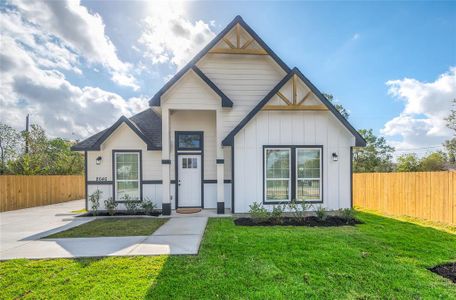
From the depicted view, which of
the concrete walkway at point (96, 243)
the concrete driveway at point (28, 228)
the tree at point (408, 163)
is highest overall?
the tree at point (408, 163)

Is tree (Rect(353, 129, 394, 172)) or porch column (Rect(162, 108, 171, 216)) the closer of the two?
porch column (Rect(162, 108, 171, 216))

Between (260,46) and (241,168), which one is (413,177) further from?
(260,46)

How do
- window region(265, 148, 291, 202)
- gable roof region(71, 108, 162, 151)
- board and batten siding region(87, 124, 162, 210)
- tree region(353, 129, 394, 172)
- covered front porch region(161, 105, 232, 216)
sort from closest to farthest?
window region(265, 148, 291, 202), gable roof region(71, 108, 162, 151), board and batten siding region(87, 124, 162, 210), covered front porch region(161, 105, 232, 216), tree region(353, 129, 394, 172)

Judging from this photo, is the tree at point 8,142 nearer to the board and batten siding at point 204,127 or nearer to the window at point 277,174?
the board and batten siding at point 204,127

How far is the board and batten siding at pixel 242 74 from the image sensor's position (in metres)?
8.89

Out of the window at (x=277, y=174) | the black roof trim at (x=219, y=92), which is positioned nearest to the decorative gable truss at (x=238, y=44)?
the black roof trim at (x=219, y=92)

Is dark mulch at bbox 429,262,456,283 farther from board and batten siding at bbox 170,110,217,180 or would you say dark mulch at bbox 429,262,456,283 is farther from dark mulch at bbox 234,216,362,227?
board and batten siding at bbox 170,110,217,180

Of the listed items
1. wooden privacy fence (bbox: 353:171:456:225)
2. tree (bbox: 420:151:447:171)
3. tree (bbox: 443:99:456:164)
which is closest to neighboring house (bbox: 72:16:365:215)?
wooden privacy fence (bbox: 353:171:456:225)

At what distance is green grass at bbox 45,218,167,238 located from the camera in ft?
18.9

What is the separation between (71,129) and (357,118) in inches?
1222

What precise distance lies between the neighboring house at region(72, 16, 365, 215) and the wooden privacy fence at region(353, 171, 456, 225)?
2.15 m

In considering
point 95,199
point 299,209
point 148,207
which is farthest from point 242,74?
point 95,199

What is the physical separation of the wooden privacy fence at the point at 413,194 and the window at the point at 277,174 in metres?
4.42

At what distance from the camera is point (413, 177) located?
7941mm
